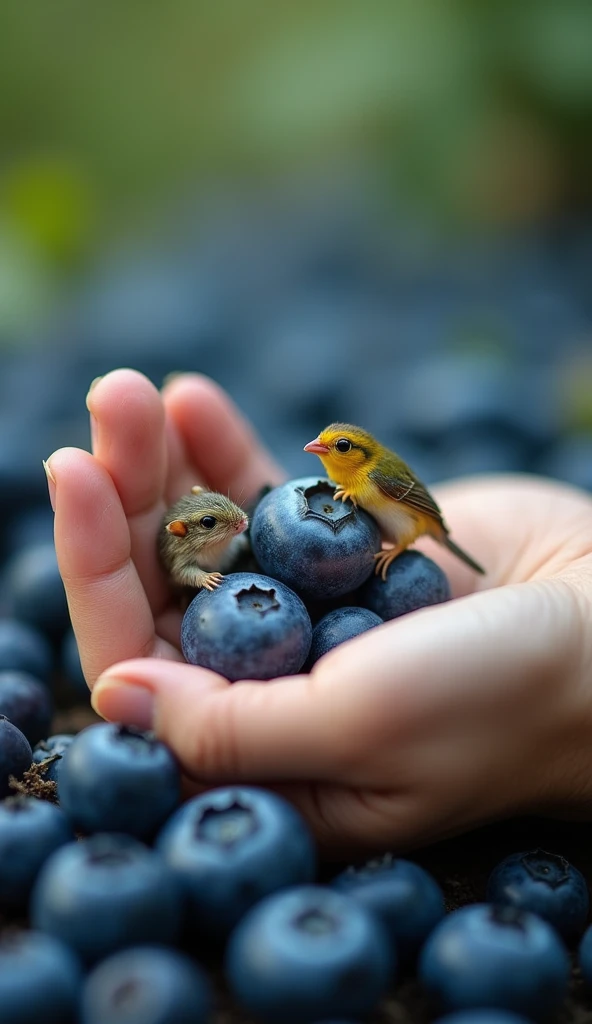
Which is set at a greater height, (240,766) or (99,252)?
(99,252)

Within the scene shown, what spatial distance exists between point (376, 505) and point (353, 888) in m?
0.74

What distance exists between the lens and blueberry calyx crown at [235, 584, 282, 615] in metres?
1.47

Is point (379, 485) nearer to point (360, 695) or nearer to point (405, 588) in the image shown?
point (405, 588)

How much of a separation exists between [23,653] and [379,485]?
3.12 feet

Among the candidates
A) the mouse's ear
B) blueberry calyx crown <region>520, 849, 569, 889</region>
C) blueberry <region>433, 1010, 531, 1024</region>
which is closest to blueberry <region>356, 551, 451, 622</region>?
the mouse's ear

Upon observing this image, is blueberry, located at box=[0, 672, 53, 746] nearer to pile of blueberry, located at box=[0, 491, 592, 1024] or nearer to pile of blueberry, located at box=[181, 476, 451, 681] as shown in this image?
pile of blueberry, located at box=[0, 491, 592, 1024]

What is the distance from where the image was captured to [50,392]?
3.56 metres

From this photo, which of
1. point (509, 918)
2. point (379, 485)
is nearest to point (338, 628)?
point (379, 485)

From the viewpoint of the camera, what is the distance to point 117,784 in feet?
4.15

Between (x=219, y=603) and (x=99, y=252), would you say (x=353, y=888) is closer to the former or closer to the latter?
(x=219, y=603)

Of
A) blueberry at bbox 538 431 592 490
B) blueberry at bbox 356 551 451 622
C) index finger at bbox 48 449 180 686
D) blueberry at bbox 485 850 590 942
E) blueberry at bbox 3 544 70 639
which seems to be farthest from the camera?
blueberry at bbox 538 431 592 490

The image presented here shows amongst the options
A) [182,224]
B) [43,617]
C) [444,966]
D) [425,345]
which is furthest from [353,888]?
[182,224]

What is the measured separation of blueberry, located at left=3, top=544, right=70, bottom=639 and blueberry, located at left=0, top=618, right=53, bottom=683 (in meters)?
0.09

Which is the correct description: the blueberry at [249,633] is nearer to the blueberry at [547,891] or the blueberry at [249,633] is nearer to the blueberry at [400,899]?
the blueberry at [400,899]
